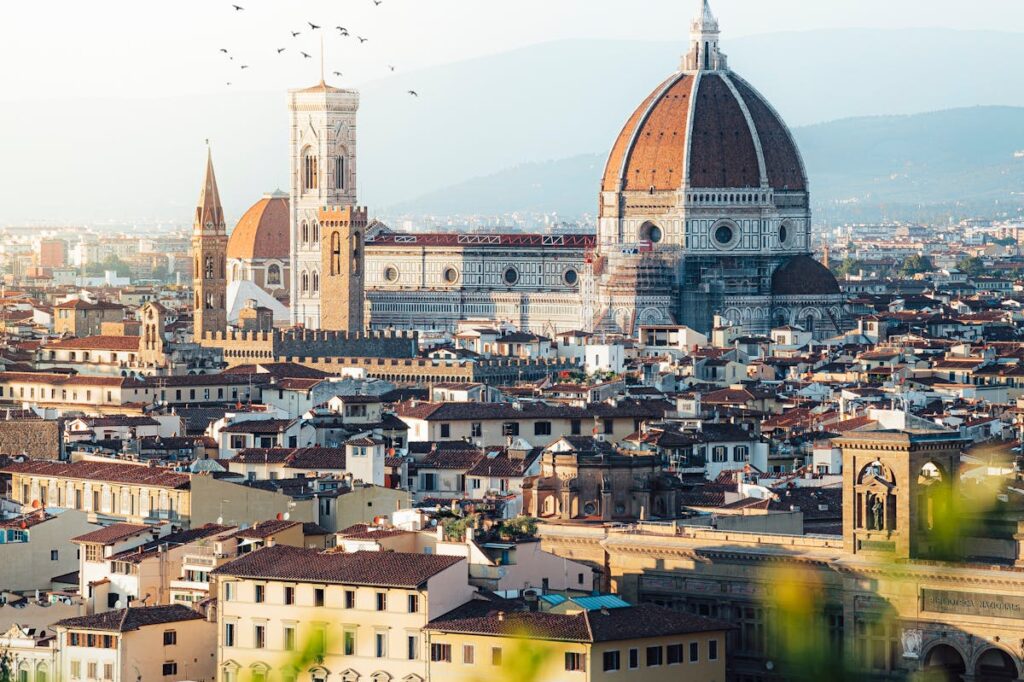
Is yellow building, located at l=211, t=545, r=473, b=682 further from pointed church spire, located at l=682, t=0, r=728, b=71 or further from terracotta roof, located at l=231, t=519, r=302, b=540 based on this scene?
pointed church spire, located at l=682, t=0, r=728, b=71

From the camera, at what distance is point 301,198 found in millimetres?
166750

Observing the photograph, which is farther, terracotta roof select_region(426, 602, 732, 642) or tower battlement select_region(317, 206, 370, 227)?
tower battlement select_region(317, 206, 370, 227)

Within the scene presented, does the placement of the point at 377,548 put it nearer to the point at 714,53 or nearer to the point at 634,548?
the point at 634,548

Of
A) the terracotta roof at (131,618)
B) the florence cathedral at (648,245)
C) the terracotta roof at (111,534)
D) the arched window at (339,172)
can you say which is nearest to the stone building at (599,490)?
the terracotta roof at (111,534)

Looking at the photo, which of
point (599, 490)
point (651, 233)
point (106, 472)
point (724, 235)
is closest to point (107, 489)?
point (106, 472)

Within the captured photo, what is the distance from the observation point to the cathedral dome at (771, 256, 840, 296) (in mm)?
155750

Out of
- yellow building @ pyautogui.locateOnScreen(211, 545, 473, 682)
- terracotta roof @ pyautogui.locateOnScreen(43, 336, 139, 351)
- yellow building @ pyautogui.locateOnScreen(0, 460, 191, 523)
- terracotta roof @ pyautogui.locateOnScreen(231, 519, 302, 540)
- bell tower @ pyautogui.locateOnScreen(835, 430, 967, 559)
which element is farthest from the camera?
terracotta roof @ pyautogui.locateOnScreen(43, 336, 139, 351)

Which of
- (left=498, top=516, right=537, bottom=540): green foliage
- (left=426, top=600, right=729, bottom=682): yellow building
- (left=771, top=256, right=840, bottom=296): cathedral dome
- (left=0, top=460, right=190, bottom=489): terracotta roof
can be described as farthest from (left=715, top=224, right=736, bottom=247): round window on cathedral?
(left=426, top=600, right=729, bottom=682): yellow building

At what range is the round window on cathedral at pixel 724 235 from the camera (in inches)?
6368

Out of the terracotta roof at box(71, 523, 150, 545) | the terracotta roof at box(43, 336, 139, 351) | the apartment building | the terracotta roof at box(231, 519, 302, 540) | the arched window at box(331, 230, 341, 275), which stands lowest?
the apartment building

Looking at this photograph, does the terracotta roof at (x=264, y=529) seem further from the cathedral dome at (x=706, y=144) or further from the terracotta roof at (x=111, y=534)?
the cathedral dome at (x=706, y=144)

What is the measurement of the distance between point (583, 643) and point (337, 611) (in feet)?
15.2

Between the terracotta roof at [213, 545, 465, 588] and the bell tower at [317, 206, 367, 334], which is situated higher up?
the bell tower at [317, 206, 367, 334]

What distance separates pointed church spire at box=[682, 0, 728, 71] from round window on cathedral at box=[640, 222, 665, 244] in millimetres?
8897
